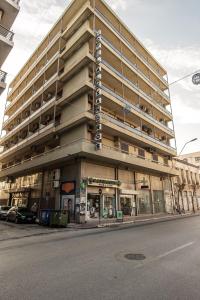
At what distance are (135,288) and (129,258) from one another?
2363mm

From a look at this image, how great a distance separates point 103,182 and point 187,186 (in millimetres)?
26206

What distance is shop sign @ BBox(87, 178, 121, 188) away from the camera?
20666 millimetres

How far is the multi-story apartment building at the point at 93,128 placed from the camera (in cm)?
2117

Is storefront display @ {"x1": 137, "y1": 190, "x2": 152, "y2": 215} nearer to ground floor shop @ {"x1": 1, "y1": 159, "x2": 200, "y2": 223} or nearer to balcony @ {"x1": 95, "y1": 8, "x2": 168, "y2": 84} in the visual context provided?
ground floor shop @ {"x1": 1, "y1": 159, "x2": 200, "y2": 223}

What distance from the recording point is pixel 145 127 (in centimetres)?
3238

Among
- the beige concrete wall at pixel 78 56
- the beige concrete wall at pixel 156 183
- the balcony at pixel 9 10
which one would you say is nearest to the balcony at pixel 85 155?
the beige concrete wall at pixel 156 183

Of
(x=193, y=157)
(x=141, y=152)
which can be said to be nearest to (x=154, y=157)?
(x=141, y=152)

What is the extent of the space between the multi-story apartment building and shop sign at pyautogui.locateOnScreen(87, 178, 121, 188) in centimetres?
11

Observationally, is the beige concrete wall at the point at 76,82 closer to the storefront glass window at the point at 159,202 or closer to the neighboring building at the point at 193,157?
the storefront glass window at the point at 159,202

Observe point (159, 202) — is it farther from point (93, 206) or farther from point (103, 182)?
point (93, 206)

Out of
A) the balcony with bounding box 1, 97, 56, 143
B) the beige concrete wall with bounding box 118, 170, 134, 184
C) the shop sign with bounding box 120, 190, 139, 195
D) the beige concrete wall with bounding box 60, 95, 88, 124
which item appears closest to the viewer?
the beige concrete wall with bounding box 60, 95, 88, 124

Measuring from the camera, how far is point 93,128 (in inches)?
872

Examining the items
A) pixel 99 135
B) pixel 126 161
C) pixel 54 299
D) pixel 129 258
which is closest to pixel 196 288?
pixel 129 258

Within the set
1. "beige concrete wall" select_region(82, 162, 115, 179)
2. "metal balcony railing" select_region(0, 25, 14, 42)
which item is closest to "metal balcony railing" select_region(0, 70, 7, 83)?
"metal balcony railing" select_region(0, 25, 14, 42)
